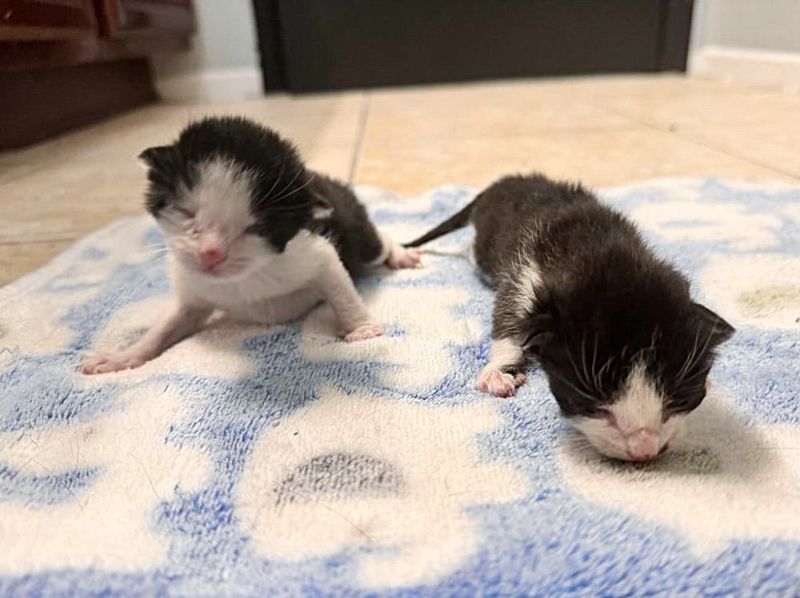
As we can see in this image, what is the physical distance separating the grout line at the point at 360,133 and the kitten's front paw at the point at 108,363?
1.07m

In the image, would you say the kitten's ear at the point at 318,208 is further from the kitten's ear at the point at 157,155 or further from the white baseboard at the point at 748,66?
the white baseboard at the point at 748,66

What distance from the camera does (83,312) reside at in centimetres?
130

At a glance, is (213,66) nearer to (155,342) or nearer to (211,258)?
(155,342)

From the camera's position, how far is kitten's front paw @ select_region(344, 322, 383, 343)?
3.76 feet

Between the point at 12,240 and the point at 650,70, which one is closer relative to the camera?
the point at 12,240

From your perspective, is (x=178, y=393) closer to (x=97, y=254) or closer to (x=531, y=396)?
(x=531, y=396)

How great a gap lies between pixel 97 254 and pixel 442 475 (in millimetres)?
1086

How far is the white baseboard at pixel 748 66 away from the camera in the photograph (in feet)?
11.3

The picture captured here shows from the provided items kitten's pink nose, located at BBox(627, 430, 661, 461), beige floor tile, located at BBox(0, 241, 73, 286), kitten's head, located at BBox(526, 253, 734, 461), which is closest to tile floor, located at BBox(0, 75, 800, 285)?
beige floor tile, located at BBox(0, 241, 73, 286)

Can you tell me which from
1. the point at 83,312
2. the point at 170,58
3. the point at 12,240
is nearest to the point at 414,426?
the point at 83,312

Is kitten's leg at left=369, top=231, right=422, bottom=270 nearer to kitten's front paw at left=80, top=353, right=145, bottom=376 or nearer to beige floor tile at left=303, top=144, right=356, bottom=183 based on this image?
kitten's front paw at left=80, top=353, right=145, bottom=376

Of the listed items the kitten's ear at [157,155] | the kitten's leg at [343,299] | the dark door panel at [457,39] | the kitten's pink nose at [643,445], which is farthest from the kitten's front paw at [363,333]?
the dark door panel at [457,39]

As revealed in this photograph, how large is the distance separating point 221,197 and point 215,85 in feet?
12.1

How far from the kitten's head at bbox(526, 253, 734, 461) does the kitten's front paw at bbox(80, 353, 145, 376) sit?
23.5 inches
